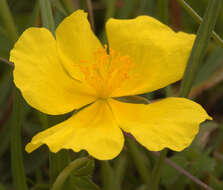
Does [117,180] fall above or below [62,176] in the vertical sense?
below

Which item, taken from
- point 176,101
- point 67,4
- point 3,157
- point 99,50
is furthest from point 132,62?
point 3,157

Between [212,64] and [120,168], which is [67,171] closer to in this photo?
[120,168]

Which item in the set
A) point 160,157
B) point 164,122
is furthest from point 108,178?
point 164,122

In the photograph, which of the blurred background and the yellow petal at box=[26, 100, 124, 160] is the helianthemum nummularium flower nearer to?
the yellow petal at box=[26, 100, 124, 160]

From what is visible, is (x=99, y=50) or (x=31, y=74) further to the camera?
(x=99, y=50)

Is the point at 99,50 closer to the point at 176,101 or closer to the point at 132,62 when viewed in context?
the point at 132,62

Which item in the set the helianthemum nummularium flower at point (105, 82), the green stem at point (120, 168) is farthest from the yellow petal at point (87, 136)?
the green stem at point (120, 168)
